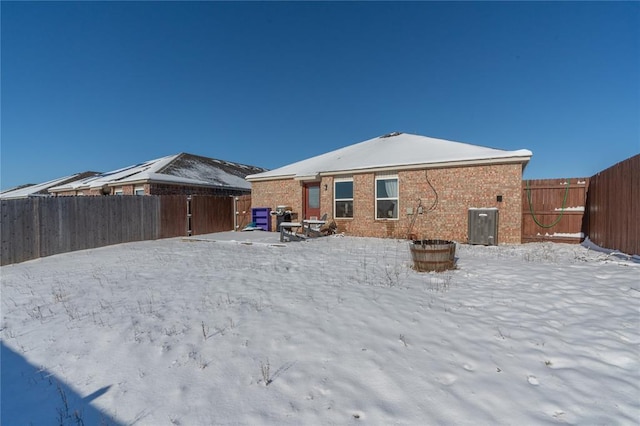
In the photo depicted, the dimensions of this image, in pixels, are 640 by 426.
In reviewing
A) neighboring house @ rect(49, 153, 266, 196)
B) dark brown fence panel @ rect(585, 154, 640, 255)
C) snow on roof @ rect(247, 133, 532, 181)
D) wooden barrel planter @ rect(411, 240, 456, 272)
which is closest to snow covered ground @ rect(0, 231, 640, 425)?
wooden barrel planter @ rect(411, 240, 456, 272)

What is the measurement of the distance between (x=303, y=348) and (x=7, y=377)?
290 cm

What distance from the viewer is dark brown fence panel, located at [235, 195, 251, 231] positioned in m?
16.3

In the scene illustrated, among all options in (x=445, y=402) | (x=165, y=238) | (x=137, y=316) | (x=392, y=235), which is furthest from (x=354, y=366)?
(x=165, y=238)

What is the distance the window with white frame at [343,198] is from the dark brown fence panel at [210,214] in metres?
6.37

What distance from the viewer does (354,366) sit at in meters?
2.81

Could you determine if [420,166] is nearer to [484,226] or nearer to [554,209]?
[484,226]

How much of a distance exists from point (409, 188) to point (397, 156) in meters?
1.72

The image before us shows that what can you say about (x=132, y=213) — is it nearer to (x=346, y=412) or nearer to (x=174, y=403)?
(x=174, y=403)

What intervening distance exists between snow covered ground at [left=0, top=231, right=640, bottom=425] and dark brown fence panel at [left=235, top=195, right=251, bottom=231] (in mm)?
10367

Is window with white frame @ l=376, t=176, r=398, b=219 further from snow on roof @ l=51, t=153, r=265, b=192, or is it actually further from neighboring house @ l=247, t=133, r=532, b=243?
snow on roof @ l=51, t=153, r=265, b=192

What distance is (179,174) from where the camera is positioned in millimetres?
19250

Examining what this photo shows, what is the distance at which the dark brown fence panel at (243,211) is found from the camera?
53.4 ft

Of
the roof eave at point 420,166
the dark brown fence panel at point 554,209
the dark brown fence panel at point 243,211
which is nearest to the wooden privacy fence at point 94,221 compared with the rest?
the dark brown fence panel at point 243,211

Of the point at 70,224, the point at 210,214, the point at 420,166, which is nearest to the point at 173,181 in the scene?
the point at 210,214
